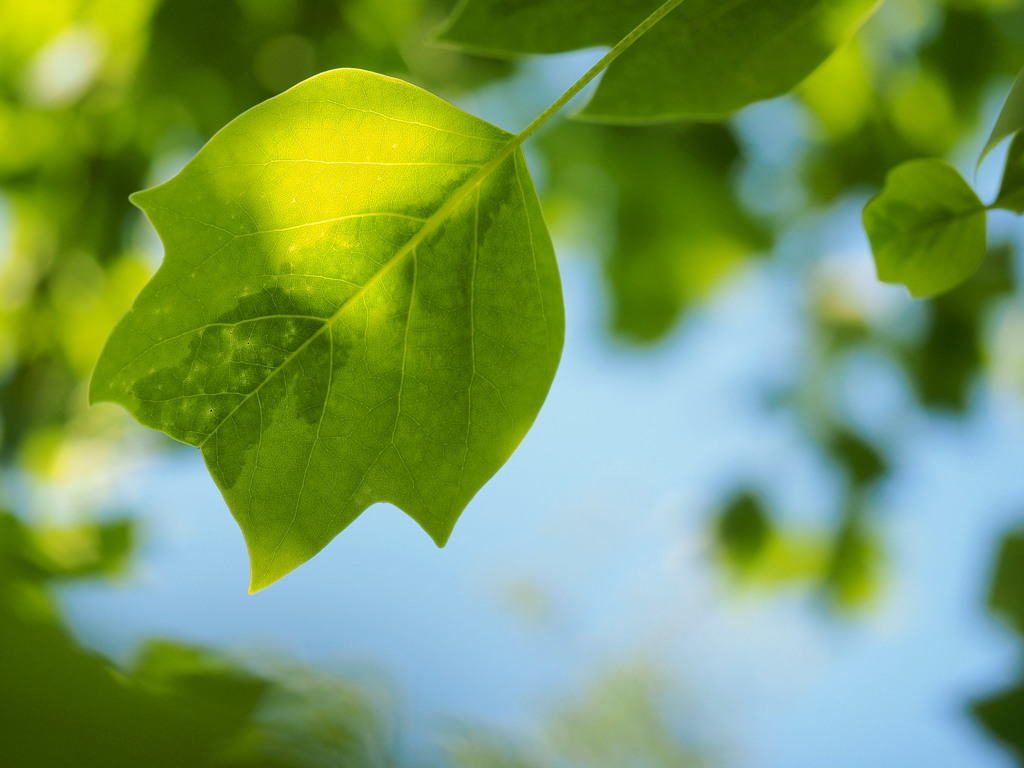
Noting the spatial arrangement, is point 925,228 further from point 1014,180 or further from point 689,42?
point 689,42

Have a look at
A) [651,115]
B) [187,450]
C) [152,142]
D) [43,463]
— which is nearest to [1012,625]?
[651,115]

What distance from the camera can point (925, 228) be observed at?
39 centimetres

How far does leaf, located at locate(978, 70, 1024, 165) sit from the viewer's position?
Answer: 1.15 ft

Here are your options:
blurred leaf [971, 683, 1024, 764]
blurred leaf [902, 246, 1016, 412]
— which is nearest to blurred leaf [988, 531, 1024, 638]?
blurred leaf [971, 683, 1024, 764]

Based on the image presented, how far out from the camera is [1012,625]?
1.09m

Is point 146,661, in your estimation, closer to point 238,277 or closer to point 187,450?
point 238,277

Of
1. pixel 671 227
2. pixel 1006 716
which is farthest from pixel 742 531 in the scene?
pixel 1006 716

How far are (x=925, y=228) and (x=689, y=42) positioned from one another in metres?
0.15

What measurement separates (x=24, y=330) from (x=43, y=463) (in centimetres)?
30

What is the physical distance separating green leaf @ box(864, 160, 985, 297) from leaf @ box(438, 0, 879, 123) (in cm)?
9

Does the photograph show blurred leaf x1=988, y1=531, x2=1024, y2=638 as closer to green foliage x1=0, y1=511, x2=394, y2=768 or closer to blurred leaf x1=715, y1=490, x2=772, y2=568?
blurred leaf x1=715, y1=490, x2=772, y2=568

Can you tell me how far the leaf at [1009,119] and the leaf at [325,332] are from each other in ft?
0.65

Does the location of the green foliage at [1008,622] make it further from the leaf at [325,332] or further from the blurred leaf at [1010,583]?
the leaf at [325,332]

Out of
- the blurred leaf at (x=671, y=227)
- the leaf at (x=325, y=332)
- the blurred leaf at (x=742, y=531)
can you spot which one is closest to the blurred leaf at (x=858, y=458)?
the blurred leaf at (x=742, y=531)
